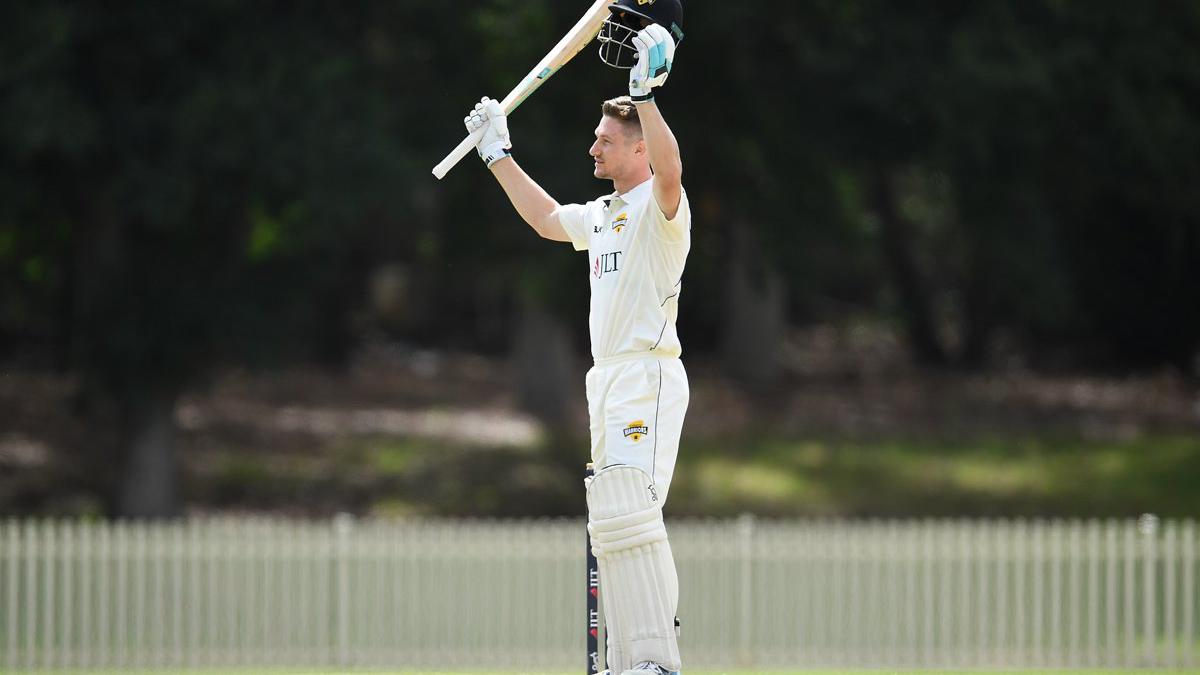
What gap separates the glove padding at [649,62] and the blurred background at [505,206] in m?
10.4

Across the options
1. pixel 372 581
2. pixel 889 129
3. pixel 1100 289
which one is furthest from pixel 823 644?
pixel 1100 289

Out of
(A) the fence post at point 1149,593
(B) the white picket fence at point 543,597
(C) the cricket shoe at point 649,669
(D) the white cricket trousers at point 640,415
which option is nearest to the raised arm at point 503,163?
(D) the white cricket trousers at point 640,415

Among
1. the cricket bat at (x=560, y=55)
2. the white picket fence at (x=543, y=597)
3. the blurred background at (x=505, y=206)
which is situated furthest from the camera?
the blurred background at (x=505, y=206)

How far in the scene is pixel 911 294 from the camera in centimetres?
3020

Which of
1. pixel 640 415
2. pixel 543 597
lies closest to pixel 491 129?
pixel 640 415

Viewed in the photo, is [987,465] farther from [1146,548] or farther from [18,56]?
[18,56]

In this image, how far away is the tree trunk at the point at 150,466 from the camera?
675 inches

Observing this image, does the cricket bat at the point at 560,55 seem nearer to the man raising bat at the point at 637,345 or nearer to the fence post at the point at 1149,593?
the man raising bat at the point at 637,345

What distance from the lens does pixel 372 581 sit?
11867 mm

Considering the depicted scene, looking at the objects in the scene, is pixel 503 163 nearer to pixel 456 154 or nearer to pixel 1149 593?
pixel 456 154

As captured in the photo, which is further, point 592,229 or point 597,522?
point 592,229

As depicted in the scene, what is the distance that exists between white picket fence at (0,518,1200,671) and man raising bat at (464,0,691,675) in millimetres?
6706

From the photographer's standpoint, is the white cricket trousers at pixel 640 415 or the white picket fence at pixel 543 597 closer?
the white cricket trousers at pixel 640 415

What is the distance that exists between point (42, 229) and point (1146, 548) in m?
13.3
